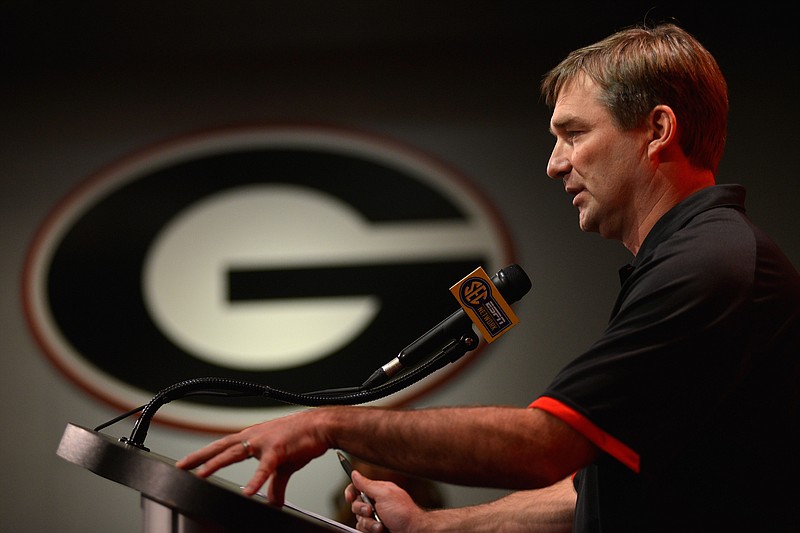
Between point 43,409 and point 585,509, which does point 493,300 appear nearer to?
point 585,509

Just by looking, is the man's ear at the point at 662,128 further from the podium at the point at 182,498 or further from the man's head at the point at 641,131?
the podium at the point at 182,498

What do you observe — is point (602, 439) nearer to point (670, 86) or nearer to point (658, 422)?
point (658, 422)

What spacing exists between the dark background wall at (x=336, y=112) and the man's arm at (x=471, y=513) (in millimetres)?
1877

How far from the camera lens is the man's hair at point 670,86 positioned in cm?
143

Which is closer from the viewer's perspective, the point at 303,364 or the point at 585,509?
the point at 585,509

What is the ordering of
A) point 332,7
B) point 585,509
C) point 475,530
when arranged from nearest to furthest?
point 585,509, point 475,530, point 332,7

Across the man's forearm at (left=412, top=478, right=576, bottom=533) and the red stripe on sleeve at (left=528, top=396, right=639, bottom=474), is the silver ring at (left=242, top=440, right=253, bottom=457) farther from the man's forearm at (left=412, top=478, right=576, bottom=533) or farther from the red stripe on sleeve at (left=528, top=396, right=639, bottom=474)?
the man's forearm at (left=412, top=478, right=576, bottom=533)

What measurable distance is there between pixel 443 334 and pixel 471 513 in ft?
Result: 1.35

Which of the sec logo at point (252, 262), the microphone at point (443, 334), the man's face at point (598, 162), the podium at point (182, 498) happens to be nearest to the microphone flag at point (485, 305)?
the microphone at point (443, 334)

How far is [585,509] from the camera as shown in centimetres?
122

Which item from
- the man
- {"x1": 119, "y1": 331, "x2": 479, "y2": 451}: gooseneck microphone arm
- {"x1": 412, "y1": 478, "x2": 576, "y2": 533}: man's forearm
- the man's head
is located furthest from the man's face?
{"x1": 412, "y1": 478, "x2": 576, "y2": 533}: man's forearm

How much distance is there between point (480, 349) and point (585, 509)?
2.25 m

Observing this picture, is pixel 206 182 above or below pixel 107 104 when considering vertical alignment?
below

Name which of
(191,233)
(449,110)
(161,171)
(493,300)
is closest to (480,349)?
(449,110)
